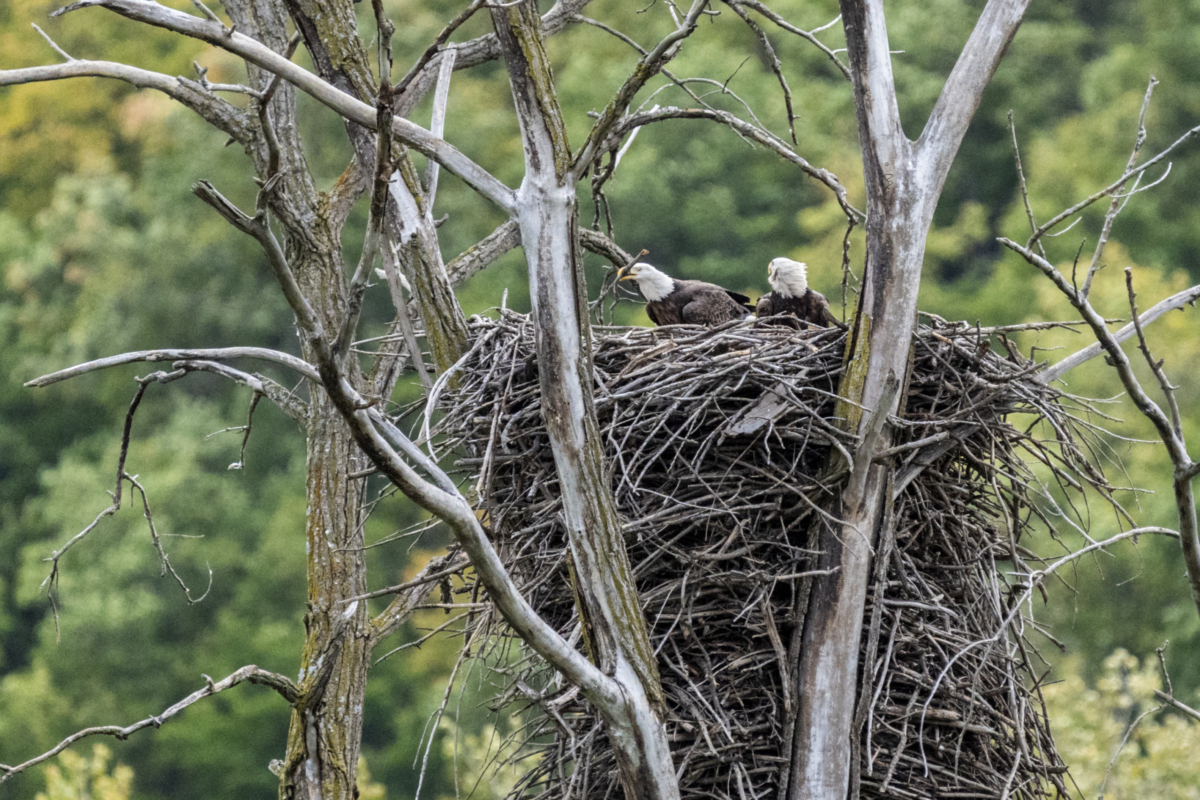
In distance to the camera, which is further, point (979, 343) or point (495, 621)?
point (495, 621)

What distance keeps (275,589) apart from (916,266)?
2712 cm

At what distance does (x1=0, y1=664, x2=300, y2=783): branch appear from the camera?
13.6ft

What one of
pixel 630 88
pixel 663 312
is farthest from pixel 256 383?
pixel 663 312

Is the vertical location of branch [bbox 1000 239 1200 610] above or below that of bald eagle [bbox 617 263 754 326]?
below

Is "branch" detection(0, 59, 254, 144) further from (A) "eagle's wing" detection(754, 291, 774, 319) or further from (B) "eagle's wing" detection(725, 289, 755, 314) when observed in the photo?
(B) "eagle's wing" detection(725, 289, 755, 314)

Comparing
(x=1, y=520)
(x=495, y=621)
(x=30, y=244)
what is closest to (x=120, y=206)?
(x=30, y=244)

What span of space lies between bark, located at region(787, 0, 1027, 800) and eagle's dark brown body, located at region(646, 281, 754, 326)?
192 cm

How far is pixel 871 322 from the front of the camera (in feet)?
14.6

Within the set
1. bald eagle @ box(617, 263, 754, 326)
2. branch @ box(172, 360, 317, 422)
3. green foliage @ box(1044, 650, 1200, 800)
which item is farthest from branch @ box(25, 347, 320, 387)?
green foliage @ box(1044, 650, 1200, 800)

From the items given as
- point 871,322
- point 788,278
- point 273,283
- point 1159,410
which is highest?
point 273,283

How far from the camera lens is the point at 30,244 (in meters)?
38.5

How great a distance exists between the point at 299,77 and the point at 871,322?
78.2 inches

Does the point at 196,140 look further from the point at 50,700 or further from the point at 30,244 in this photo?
the point at 50,700

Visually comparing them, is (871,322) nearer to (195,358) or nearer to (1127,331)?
(1127,331)
